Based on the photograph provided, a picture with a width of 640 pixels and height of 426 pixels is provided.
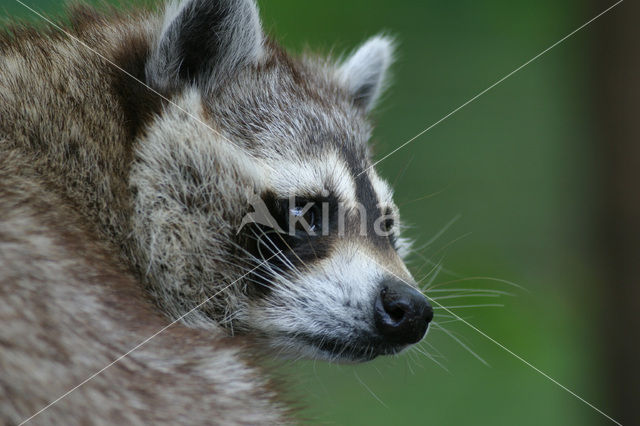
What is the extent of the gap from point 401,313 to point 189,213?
3.17 feet

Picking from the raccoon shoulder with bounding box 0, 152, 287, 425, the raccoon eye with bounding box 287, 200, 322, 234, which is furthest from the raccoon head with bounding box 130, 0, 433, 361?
the raccoon shoulder with bounding box 0, 152, 287, 425

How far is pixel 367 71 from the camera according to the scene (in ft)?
15.3

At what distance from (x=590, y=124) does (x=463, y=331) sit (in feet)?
9.34

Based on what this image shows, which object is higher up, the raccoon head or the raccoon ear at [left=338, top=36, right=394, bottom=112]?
the raccoon ear at [left=338, top=36, right=394, bottom=112]

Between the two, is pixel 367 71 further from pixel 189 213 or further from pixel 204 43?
pixel 189 213

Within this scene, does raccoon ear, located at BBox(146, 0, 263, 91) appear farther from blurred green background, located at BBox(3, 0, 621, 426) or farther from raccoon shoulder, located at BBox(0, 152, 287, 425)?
blurred green background, located at BBox(3, 0, 621, 426)

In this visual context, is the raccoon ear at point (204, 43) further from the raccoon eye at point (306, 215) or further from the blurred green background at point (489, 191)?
the blurred green background at point (489, 191)

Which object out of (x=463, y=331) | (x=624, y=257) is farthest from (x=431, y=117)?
(x=624, y=257)

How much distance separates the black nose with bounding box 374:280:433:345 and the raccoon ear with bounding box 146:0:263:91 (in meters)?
1.29

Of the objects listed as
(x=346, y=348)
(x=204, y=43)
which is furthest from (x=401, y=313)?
(x=204, y=43)

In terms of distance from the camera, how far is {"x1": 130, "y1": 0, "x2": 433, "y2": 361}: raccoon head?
313cm

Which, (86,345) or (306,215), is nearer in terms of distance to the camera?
(86,345)

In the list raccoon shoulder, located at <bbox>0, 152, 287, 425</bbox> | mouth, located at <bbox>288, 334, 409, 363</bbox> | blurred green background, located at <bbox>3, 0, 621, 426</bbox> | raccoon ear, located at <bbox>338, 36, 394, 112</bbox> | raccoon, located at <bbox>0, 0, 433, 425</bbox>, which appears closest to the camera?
raccoon shoulder, located at <bbox>0, 152, 287, 425</bbox>

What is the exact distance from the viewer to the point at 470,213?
941cm
